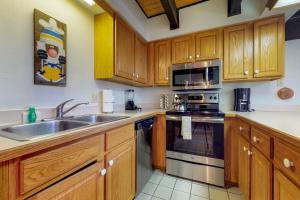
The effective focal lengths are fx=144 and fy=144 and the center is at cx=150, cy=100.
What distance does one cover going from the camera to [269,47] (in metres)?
1.86

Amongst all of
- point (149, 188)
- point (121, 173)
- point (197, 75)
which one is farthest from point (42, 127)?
point (197, 75)

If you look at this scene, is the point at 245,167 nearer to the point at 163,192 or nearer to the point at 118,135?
the point at 163,192

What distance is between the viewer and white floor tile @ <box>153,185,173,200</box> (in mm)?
1604

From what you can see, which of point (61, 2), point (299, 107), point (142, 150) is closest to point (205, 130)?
point (142, 150)

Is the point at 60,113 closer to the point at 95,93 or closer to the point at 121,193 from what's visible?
the point at 95,93

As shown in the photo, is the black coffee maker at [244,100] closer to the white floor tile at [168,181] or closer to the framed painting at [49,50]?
the white floor tile at [168,181]

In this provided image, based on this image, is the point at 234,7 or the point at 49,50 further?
the point at 234,7

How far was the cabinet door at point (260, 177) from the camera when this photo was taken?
95cm

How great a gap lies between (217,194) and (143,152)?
3.19 ft

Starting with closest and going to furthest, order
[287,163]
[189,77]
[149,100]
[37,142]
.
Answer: [37,142]
[287,163]
[189,77]
[149,100]

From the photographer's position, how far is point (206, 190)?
5.65 ft

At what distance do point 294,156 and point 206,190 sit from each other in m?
1.31

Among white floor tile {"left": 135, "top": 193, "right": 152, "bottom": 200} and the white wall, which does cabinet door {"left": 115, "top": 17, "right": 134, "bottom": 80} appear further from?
white floor tile {"left": 135, "top": 193, "right": 152, "bottom": 200}

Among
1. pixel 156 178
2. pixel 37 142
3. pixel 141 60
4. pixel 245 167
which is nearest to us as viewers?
pixel 37 142
